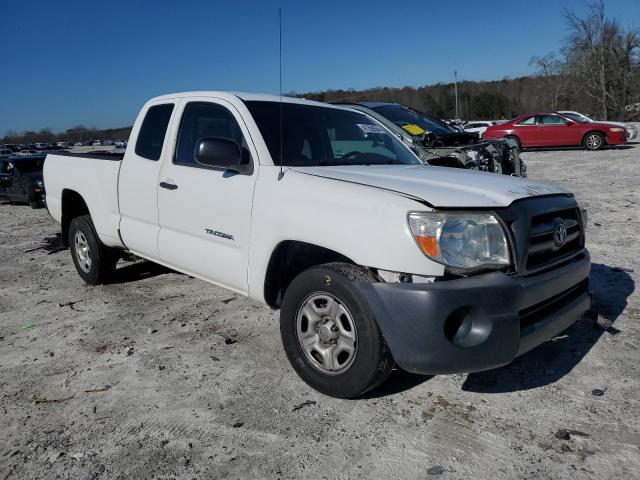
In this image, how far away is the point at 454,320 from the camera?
8.80 ft

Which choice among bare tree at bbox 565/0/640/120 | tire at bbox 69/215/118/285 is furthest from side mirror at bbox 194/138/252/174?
bare tree at bbox 565/0/640/120

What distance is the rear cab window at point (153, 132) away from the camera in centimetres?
457

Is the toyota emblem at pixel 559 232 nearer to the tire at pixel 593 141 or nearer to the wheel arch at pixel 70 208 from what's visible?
the wheel arch at pixel 70 208

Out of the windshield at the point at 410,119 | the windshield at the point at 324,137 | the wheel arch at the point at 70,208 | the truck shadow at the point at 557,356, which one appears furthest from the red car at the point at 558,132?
the wheel arch at the point at 70,208

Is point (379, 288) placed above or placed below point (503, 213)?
below

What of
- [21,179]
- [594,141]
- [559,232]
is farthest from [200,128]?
[594,141]

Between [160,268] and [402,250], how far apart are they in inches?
175

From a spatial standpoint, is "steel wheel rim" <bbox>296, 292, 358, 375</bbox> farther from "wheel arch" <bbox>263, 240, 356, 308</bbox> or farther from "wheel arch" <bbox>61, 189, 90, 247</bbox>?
"wheel arch" <bbox>61, 189, 90, 247</bbox>

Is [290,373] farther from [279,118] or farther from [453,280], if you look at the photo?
[279,118]

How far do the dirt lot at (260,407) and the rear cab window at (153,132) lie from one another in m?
1.41

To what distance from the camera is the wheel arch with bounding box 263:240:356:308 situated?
3363 mm

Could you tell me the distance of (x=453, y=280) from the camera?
2.66 meters

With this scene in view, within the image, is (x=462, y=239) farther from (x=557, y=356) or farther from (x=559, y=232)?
(x=557, y=356)

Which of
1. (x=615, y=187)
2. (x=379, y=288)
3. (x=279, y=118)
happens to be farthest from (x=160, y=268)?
(x=615, y=187)
